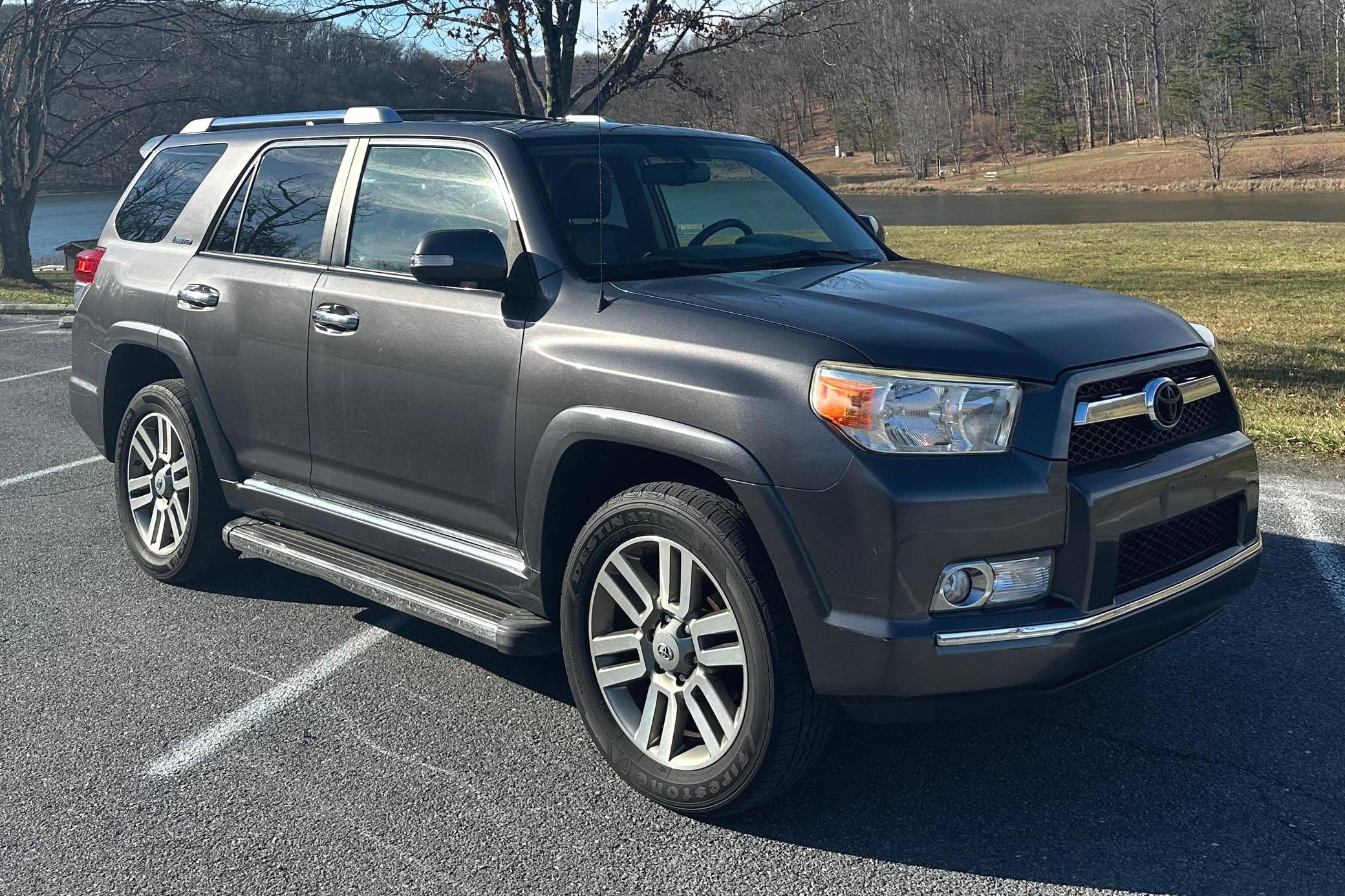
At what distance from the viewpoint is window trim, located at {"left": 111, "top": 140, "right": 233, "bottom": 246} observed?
5.34m

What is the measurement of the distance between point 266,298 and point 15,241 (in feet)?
76.9

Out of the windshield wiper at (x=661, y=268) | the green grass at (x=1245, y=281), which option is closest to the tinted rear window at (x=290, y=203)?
the windshield wiper at (x=661, y=268)

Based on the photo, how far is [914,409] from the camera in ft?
9.99

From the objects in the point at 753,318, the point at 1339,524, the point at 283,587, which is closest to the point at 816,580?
the point at 753,318

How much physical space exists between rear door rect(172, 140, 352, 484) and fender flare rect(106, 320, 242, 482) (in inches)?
1.7

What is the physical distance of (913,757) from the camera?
3.69m

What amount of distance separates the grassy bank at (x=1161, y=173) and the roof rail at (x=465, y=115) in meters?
83.0

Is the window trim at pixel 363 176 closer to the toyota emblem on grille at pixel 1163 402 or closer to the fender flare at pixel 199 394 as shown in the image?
the fender flare at pixel 199 394

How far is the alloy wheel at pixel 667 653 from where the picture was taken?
10.9ft

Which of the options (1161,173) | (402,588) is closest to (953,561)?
(402,588)

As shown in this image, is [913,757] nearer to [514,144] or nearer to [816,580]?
[816,580]

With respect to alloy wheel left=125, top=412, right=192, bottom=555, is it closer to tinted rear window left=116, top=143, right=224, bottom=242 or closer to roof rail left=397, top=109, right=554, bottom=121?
tinted rear window left=116, top=143, right=224, bottom=242

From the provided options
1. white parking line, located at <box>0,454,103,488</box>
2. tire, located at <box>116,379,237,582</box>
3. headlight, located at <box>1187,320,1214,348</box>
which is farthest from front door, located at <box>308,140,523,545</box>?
white parking line, located at <box>0,454,103,488</box>

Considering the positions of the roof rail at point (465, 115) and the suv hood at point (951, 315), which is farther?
the roof rail at point (465, 115)
